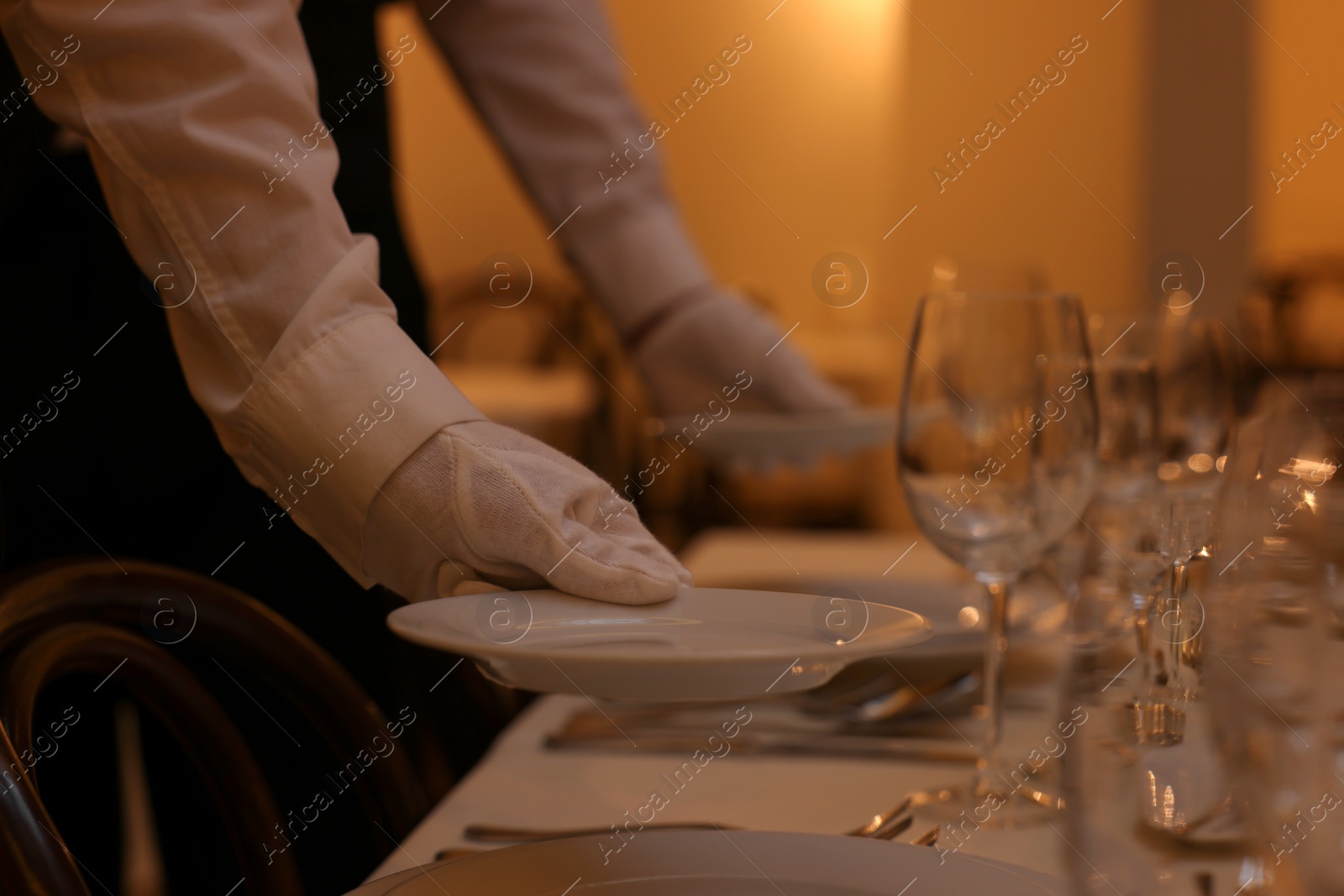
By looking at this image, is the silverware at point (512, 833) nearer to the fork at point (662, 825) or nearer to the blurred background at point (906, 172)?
the fork at point (662, 825)

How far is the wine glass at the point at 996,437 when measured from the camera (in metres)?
0.56

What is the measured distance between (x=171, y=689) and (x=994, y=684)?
0.34 m

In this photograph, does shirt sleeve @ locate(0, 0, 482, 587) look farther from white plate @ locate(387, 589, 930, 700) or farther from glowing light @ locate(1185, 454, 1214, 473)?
glowing light @ locate(1185, 454, 1214, 473)

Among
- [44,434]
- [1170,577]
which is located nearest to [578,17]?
[44,434]

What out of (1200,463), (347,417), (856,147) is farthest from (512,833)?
(856,147)

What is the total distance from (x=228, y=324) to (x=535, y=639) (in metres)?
0.21

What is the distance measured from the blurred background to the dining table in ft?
8.51

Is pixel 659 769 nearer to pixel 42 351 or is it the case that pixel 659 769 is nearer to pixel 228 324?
pixel 228 324

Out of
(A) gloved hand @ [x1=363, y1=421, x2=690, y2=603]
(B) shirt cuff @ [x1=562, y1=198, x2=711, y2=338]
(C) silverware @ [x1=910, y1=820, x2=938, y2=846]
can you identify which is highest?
(B) shirt cuff @ [x1=562, y1=198, x2=711, y2=338]

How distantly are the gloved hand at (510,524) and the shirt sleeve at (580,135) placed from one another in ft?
2.07

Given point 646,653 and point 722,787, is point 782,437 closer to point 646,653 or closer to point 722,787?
point 722,787

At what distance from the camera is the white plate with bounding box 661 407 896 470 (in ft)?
2.89

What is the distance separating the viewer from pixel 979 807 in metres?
0.52

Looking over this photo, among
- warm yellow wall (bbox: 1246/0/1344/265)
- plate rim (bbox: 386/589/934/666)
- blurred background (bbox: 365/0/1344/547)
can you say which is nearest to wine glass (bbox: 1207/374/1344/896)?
plate rim (bbox: 386/589/934/666)
